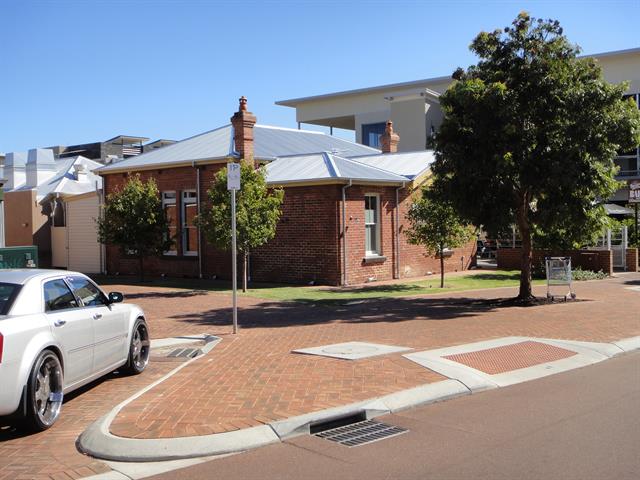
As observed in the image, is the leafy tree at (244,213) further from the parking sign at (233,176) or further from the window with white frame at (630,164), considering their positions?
the window with white frame at (630,164)

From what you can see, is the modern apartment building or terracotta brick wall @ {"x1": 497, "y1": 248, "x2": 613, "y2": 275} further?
the modern apartment building

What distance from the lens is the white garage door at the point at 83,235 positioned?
28047 millimetres

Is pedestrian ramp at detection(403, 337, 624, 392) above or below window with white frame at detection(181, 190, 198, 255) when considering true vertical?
below

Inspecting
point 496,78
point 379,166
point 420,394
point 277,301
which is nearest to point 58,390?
point 420,394

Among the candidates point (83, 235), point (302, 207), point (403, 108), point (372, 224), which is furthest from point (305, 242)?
point (403, 108)

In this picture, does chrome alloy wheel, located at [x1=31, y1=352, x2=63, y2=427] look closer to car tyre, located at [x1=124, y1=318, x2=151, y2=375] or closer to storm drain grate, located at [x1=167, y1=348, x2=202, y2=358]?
car tyre, located at [x1=124, y1=318, x2=151, y2=375]

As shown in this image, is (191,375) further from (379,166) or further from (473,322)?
(379,166)

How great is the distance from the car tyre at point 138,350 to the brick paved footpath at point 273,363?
0.18m

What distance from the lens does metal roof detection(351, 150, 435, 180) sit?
2434cm

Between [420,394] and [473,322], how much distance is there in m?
6.37

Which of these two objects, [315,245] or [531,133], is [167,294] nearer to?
[315,245]

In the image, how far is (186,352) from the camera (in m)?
11.0

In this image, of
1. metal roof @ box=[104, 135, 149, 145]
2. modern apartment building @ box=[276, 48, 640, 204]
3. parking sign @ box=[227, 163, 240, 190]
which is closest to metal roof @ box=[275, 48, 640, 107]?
modern apartment building @ box=[276, 48, 640, 204]

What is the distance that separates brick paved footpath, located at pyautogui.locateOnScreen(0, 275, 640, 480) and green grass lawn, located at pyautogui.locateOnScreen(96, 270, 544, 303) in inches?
48.0
